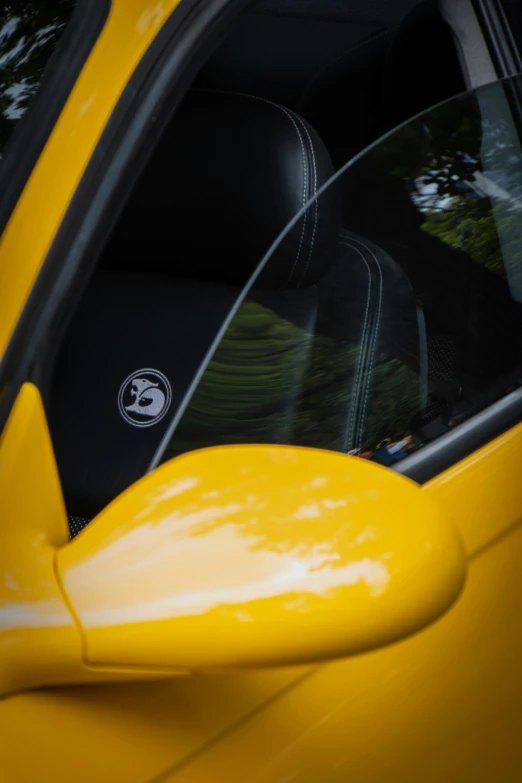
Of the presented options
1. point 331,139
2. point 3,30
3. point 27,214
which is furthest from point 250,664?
point 331,139

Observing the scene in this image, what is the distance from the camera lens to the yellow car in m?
0.71

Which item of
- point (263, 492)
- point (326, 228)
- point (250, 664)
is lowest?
point (250, 664)

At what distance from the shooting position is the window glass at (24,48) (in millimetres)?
957

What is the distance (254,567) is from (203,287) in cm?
105

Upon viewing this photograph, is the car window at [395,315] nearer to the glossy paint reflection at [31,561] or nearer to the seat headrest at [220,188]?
the glossy paint reflection at [31,561]

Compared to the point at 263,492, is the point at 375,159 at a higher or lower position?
higher

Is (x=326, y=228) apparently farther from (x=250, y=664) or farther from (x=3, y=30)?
(x=250, y=664)

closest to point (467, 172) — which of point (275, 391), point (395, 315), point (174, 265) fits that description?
point (395, 315)

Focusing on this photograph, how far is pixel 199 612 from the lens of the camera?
0.69 metres

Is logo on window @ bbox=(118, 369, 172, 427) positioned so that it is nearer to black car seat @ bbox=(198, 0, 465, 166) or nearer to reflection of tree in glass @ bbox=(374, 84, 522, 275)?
black car seat @ bbox=(198, 0, 465, 166)

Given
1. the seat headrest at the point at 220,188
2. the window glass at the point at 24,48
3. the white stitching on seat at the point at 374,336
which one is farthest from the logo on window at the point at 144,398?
the window glass at the point at 24,48

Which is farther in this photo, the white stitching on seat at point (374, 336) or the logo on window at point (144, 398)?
the logo on window at point (144, 398)

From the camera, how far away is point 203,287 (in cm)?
170

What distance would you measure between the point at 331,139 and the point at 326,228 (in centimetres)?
79
